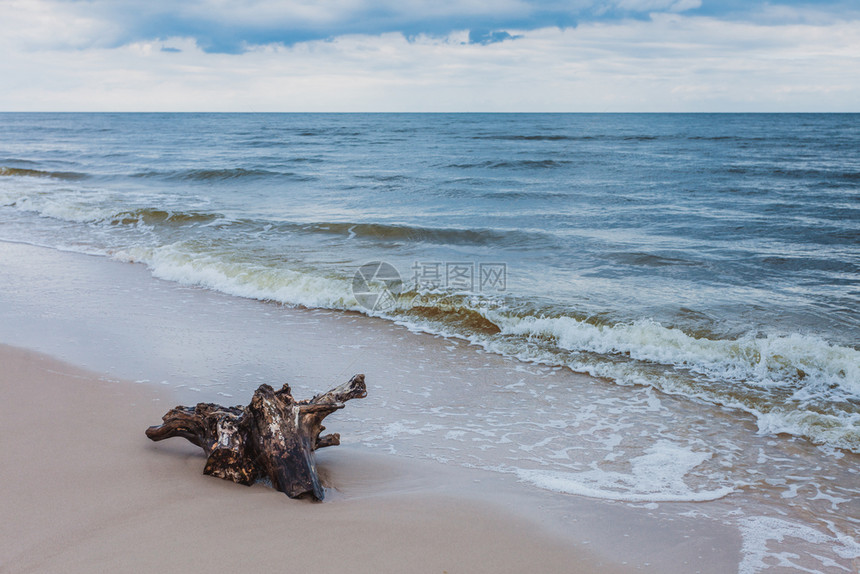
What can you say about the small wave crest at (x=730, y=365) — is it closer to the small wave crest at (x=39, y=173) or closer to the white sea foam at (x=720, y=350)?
the white sea foam at (x=720, y=350)

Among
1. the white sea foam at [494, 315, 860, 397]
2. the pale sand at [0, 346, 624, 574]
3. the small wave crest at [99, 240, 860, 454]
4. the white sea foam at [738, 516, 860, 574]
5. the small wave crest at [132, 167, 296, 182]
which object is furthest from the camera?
the small wave crest at [132, 167, 296, 182]

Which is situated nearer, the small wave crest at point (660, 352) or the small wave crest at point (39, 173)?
the small wave crest at point (660, 352)

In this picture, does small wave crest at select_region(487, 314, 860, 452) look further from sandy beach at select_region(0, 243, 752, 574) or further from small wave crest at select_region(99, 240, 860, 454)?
sandy beach at select_region(0, 243, 752, 574)

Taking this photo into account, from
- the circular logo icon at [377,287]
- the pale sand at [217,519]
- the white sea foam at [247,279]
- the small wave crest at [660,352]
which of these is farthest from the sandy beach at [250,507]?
the white sea foam at [247,279]

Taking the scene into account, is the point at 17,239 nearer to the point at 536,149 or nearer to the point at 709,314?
the point at 709,314

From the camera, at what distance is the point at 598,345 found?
6215 mm

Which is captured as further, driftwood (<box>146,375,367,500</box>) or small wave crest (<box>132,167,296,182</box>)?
small wave crest (<box>132,167,296,182</box>)

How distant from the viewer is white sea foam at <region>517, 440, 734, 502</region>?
11.4ft

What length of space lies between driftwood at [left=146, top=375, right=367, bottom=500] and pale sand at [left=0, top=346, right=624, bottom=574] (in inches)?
3.6

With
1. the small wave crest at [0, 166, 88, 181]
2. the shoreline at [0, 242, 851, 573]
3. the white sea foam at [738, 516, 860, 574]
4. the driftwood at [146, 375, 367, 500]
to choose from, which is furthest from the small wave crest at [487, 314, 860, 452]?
the small wave crest at [0, 166, 88, 181]

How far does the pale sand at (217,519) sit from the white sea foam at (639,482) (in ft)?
1.79

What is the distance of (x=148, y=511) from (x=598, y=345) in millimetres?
4700

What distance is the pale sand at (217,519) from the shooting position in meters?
2.60

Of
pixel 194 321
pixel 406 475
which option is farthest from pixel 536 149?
pixel 406 475
